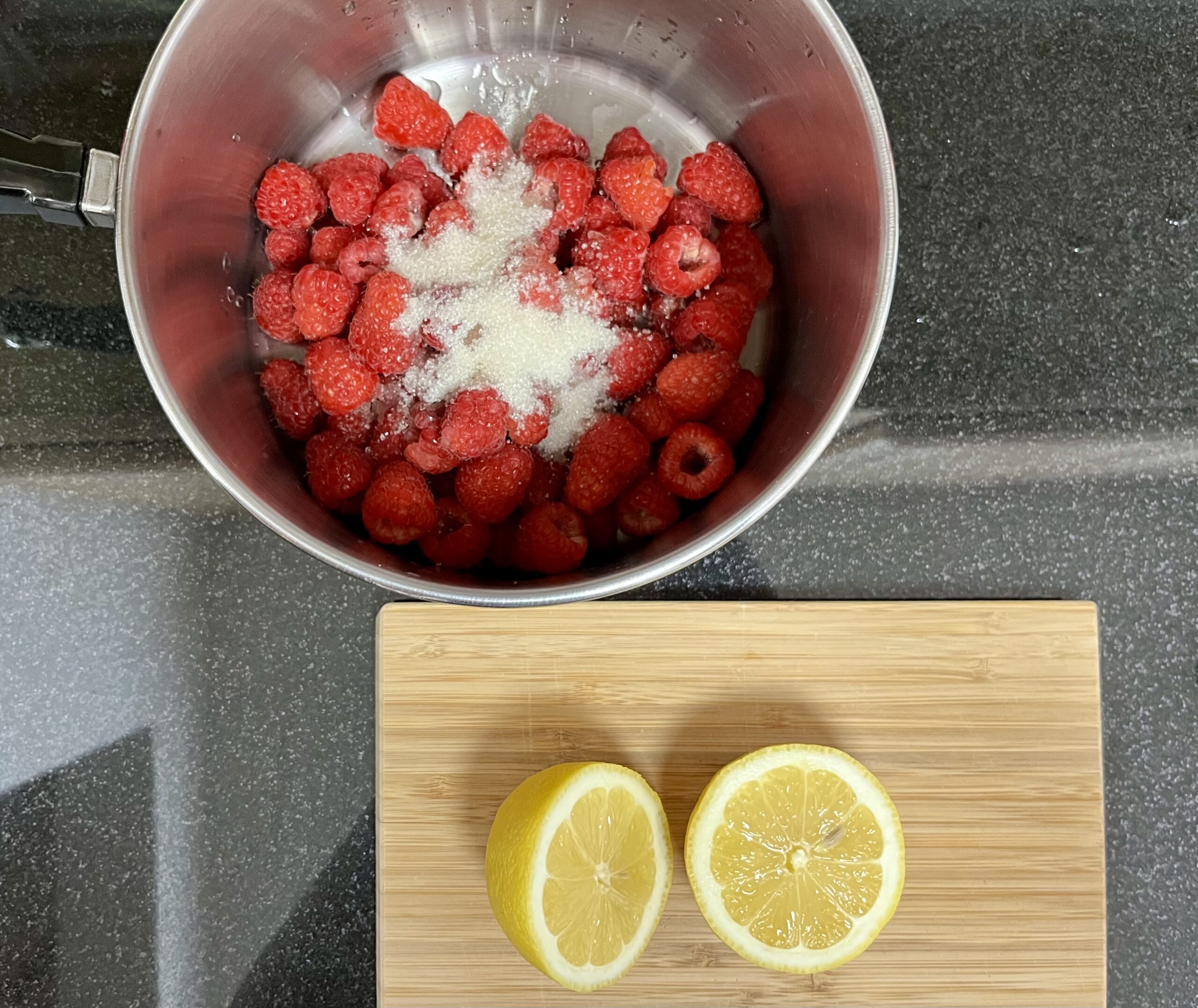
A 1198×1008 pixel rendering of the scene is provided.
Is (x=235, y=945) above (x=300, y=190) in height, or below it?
below

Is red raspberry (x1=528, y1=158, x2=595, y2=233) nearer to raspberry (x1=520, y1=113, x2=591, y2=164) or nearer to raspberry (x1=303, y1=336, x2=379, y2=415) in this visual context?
raspberry (x1=520, y1=113, x2=591, y2=164)

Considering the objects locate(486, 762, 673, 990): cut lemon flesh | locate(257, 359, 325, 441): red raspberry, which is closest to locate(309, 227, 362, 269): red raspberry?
locate(257, 359, 325, 441): red raspberry

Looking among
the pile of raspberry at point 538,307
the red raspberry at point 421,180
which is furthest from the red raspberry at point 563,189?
the red raspberry at point 421,180

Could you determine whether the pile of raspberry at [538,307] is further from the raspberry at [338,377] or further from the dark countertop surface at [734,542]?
the dark countertop surface at [734,542]

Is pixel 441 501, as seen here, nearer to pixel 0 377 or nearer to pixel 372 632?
pixel 372 632

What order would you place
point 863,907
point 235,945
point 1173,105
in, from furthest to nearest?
point 1173,105, point 235,945, point 863,907

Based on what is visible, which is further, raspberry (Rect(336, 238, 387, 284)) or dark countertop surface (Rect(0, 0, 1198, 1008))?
dark countertop surface (Rect(0, 0, 1198, 1008))

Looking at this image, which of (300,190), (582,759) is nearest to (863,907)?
(582,759)
